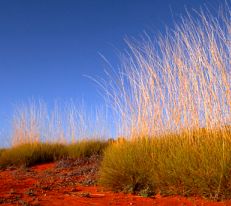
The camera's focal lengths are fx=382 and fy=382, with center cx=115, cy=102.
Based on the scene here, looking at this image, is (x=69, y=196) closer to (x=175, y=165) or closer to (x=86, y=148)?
(x=175, y=165)

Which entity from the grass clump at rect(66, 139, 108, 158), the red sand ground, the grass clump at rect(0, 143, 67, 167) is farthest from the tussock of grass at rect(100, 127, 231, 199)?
the grass clump at rect(0, 143, 67, 167)

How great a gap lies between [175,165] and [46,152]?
17.0ft

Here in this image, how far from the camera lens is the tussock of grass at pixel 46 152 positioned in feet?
25.7

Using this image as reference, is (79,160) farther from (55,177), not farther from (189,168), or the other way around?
(189,168)

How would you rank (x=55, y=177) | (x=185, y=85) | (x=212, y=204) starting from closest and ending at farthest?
(x=212, y=204), (x=185, y=85), (x=55, y=177)

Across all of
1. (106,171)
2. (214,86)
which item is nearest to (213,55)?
(214,86)

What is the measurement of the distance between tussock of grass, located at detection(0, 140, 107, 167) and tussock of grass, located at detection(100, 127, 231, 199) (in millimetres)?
3482

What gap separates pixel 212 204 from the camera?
10.3 ft

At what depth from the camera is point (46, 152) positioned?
8250mm

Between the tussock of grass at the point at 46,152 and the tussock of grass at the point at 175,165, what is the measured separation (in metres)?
3.48

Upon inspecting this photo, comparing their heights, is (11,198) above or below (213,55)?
below

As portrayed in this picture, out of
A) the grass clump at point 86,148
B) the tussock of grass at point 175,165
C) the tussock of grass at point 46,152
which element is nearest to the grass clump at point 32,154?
the tussock of grass at point 46,152

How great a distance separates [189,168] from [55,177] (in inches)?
112

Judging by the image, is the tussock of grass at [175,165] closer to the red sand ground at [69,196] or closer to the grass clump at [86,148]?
the red sand ground at [69,196]
